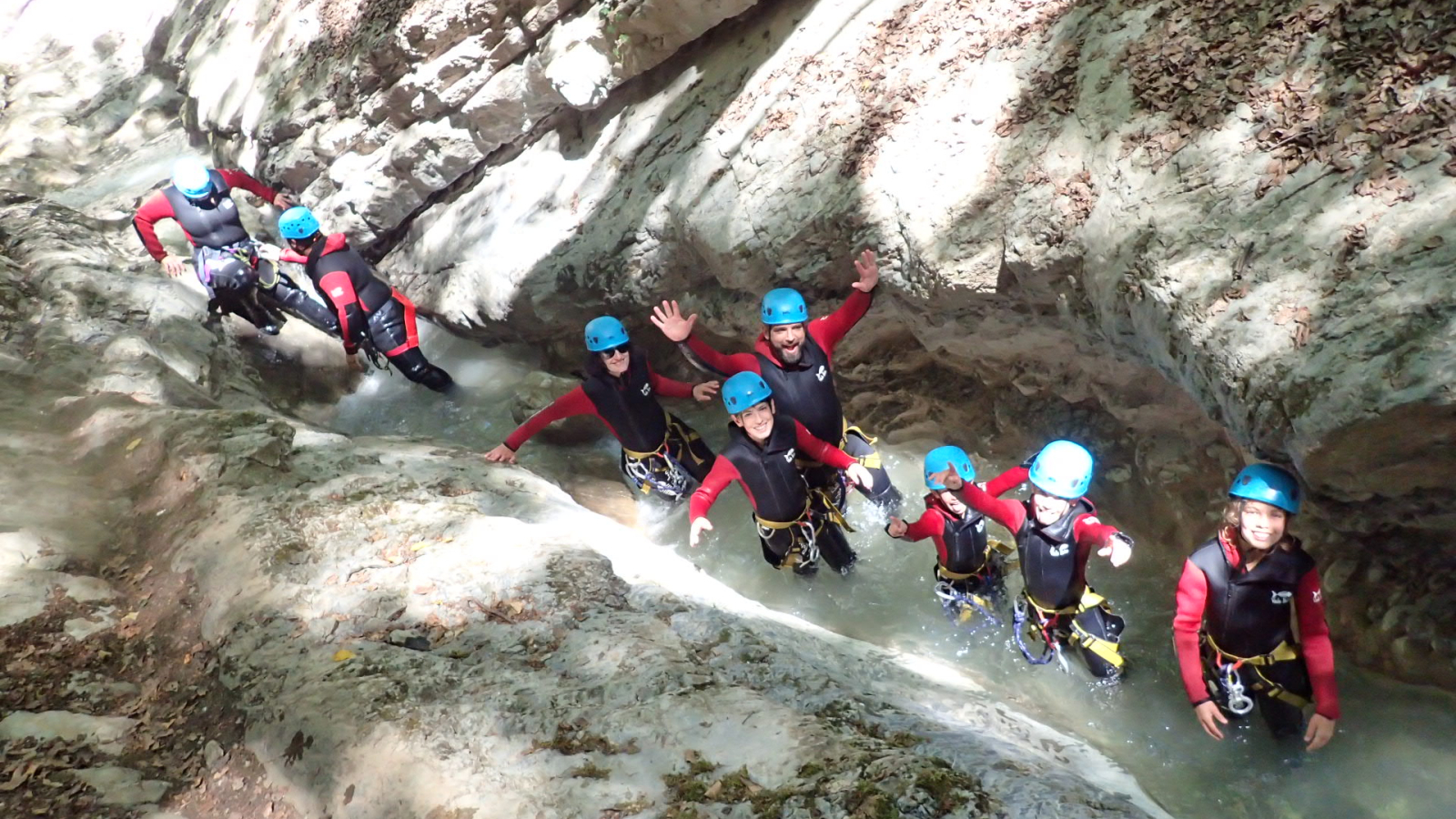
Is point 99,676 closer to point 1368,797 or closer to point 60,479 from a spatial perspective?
point 60,479

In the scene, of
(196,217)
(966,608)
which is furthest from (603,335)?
(196,217)

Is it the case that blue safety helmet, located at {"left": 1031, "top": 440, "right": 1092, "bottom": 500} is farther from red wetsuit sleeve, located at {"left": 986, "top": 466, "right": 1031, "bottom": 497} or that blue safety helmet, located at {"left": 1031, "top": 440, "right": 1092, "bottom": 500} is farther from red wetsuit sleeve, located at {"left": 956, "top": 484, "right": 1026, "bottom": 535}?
red wetsuit sleeve, located at {"left": 986, "top": 466, "right": 1031, "bottom": 497}

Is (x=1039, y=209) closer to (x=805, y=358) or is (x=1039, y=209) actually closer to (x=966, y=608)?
(x=805, y=358)

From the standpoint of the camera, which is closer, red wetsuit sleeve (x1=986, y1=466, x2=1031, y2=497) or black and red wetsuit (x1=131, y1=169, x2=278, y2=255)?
red wetsuit sleeve (x1=986, y1=466, x2=1031, y2=497)

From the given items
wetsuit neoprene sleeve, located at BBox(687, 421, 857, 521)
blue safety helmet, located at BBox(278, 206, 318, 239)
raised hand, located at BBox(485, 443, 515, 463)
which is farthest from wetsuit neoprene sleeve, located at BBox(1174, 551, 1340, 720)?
blue safety helmet, located at BBox(278, 206, 318, 239)

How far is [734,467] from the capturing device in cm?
534

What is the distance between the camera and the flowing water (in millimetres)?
3822

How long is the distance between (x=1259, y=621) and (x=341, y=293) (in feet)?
26.2

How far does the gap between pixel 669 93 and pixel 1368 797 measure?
276 inches

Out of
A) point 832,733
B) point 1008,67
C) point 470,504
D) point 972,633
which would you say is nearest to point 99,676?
point 470,504

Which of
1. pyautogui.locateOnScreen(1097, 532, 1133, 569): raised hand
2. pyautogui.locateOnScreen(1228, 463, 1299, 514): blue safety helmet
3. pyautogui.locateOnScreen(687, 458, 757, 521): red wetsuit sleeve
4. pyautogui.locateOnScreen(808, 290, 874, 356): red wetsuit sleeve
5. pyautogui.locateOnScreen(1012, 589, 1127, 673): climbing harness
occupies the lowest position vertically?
pyautogui.locateOnScreen(1012, 589, 1127, 673): climbing harness

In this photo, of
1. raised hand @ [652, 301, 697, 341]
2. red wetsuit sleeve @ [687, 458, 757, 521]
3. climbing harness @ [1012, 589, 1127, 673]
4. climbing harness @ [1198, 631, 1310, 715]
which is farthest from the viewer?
raised hand @ [652, 301, 697, 341]

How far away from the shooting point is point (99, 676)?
3797 mm

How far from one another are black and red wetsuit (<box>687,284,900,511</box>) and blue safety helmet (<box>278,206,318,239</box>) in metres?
4.86
